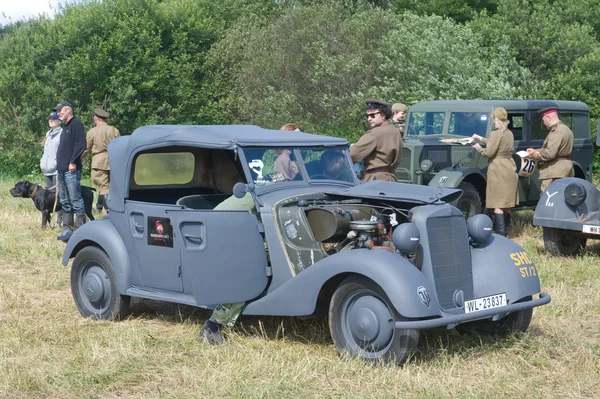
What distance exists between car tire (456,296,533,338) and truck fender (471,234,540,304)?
0.47 ft

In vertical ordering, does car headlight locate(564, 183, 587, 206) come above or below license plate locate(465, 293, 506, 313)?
above

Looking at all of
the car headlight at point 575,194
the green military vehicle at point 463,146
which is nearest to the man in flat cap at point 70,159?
the green military vehicle at point 463,146

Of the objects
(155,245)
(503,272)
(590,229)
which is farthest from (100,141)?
(503,272)

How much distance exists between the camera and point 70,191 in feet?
39.0

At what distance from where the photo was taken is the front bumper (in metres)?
5.43

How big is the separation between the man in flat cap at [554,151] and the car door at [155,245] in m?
5.83

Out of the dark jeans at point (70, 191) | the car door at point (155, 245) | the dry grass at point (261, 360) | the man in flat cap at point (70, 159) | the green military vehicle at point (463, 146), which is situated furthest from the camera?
the green military vehicle at point (463, 146)

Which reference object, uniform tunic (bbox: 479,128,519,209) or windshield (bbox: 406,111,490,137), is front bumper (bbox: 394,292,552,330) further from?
windshield (bbox: 406,111,490,137)

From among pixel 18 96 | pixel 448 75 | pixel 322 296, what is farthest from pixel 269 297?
pixel 18 96

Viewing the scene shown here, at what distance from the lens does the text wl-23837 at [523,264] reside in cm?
625

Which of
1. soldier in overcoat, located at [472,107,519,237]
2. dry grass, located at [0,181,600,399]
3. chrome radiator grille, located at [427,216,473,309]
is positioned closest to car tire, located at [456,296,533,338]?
dry grass, located at [0,181,600,399]

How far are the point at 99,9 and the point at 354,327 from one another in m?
23.1

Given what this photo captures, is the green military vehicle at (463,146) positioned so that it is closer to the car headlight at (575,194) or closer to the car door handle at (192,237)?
the car headlight at (575,194)

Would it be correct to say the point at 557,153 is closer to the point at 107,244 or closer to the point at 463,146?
the point at 463,146
